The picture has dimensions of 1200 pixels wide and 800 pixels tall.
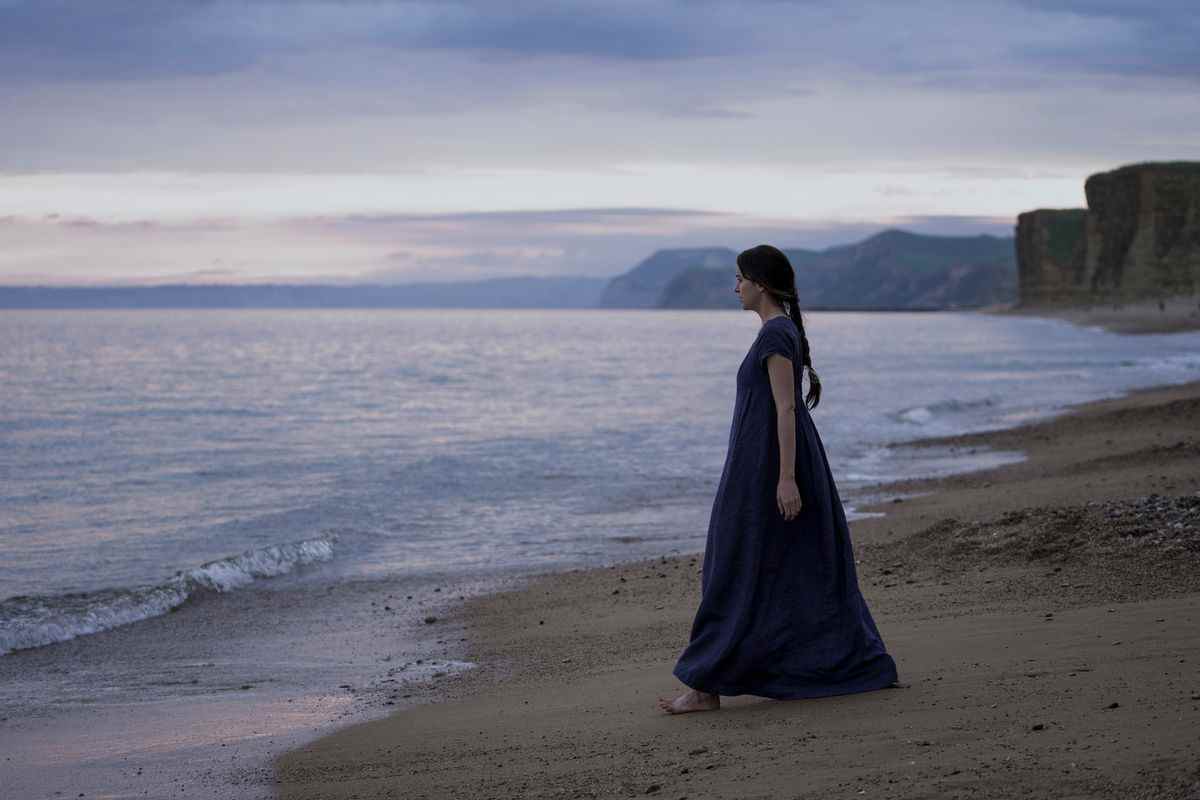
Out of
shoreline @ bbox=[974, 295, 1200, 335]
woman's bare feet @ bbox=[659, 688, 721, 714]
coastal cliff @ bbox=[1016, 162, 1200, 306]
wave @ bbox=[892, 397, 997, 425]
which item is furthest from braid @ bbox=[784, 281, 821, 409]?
coastal cliff @ bbox=[1016, 162, 1200, 306]

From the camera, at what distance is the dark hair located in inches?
210

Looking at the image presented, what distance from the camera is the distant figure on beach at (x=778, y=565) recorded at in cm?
532

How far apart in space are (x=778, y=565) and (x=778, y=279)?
1211 millimetres

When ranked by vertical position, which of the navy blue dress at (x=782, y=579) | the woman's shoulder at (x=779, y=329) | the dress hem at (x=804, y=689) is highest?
the woman's shoulder at (x=779, y=329)

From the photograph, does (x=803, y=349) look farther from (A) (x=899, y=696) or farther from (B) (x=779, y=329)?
(A) (x=899, y=696)

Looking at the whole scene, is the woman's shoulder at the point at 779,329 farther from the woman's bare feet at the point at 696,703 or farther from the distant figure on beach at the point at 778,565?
the woman's bare feet at the point at 696,703

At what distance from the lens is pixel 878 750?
4469mm

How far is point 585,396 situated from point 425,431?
1132 centimetres

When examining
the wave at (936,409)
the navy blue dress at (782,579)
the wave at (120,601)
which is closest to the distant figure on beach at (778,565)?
the navy blue dress at (782,579)

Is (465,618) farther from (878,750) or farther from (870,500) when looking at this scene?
(870,500)

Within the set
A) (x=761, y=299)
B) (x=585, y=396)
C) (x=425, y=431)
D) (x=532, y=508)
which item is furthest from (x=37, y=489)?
(x=585, y=396)

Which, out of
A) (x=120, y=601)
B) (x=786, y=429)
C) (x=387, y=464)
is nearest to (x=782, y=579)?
(x=786, y=429)

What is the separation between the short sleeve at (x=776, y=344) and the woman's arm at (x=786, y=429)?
0.07 feet

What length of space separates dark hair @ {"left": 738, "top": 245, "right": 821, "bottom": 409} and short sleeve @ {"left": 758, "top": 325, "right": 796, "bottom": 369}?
104 mm
